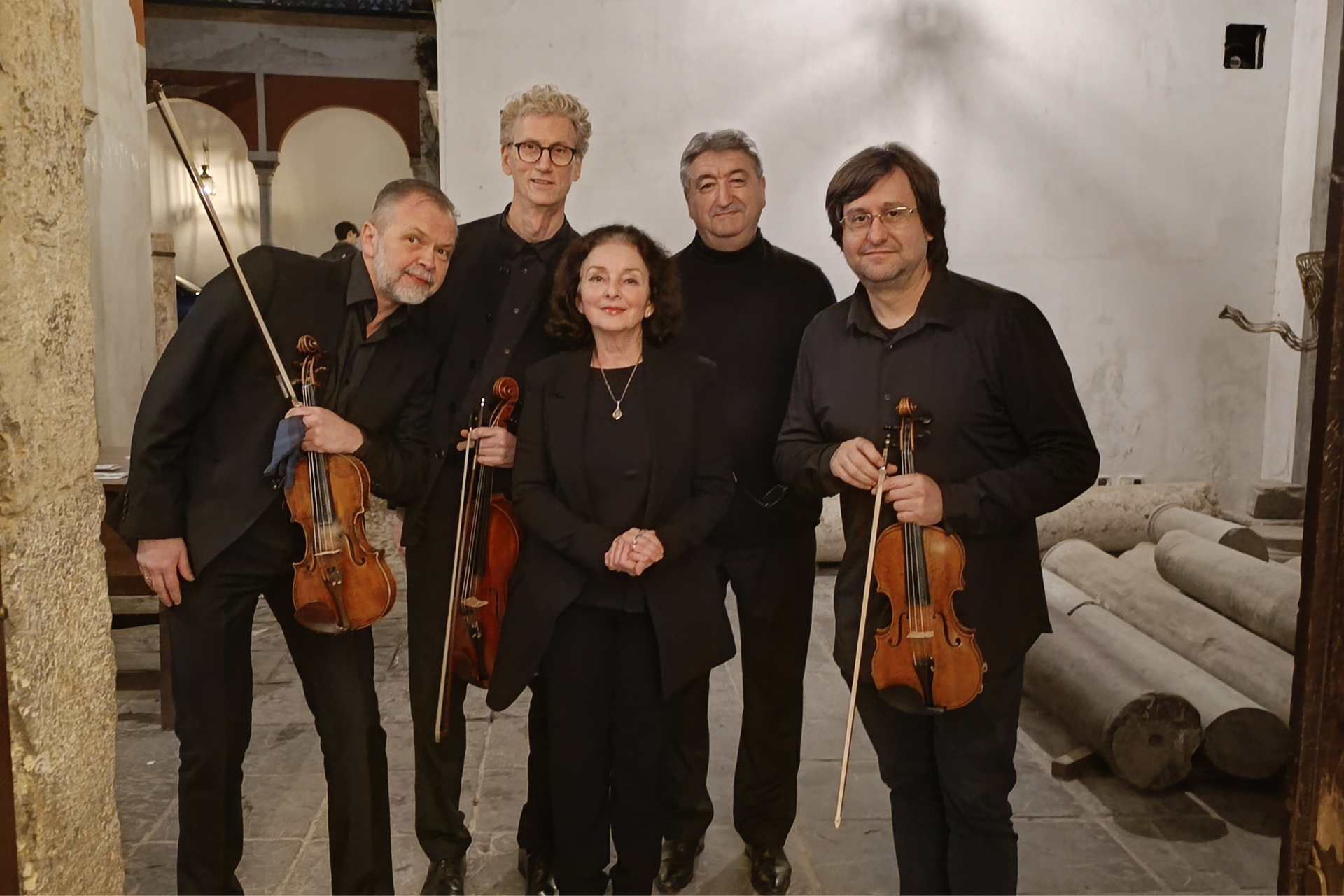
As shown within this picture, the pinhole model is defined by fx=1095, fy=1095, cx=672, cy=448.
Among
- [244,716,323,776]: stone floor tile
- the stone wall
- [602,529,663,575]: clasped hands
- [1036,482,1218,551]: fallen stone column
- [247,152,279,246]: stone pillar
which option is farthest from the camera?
[247,152,279,246]: stone pillar

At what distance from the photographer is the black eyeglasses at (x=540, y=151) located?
2.63 metres

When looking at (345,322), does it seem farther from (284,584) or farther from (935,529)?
(935,529)

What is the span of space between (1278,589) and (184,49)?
14074 millimetres

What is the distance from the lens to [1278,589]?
429cm

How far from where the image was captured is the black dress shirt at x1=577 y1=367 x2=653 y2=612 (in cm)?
243

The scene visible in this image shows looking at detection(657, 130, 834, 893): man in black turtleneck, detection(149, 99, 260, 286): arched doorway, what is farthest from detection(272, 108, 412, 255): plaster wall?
detection(657, 130, 834, 893): man in black turtleneck

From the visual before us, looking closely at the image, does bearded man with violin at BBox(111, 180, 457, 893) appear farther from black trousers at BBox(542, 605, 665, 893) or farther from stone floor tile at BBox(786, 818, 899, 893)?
stone floor tile at BBox(786, 818, 899, 893)

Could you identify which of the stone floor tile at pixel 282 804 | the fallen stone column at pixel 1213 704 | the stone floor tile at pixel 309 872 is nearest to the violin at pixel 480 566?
the stone floor tile at pixel 309 872

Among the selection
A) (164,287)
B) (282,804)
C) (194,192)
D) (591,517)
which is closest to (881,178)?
(591,517)

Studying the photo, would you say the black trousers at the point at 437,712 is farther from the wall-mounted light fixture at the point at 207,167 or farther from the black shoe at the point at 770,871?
the wall-mounted light fixture at the point at 207,167

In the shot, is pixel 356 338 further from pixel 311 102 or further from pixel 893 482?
pixel 311 102

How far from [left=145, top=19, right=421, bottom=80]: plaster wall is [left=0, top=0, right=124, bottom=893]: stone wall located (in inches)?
528

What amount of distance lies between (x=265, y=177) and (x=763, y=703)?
45.1 ft

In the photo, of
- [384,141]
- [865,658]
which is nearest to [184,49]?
[384,141]
